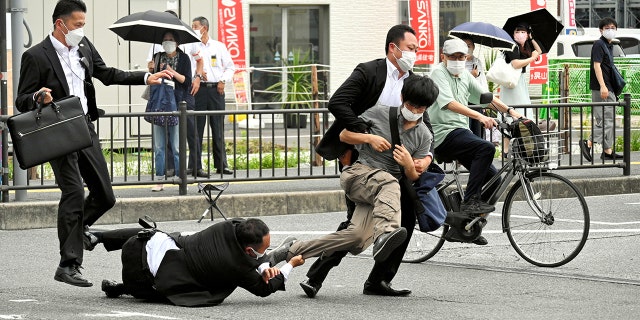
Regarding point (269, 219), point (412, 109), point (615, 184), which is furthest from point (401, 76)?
point (615, 184)

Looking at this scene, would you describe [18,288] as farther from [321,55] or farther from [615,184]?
[321,55]

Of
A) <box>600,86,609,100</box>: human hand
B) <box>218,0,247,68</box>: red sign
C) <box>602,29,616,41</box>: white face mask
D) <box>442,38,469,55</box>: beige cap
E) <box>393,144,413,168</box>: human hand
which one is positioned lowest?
<box>393,144,413,168</box>: human hand

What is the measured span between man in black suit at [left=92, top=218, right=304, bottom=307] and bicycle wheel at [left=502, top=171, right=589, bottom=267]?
243cm

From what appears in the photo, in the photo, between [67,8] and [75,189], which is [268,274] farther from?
[67,8]

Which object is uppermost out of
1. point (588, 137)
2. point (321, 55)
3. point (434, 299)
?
point (321, 55)

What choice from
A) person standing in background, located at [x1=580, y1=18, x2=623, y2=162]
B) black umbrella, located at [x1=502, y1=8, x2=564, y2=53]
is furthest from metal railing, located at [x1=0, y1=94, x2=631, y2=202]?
black umbrella, located at [x1=502, y1=8, x2=564, y2=53]

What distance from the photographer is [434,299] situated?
29.1 ft

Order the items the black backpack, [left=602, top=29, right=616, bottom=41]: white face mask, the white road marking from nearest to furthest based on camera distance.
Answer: the white road marking → the black backpack → [left=602, top=29, right=616, bottom=41]: white face mask

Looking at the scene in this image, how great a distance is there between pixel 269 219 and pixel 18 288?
472 cm

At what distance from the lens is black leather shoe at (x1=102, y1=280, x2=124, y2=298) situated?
8.66 metres

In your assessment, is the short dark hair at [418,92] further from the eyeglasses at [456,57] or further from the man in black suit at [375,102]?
the eyeglasses at [456,57]

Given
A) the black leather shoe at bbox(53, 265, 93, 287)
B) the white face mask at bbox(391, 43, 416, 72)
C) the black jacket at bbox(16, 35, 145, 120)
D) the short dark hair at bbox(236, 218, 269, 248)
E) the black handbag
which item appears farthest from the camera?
the black jacket at bbox(16, 35, 145, 120)

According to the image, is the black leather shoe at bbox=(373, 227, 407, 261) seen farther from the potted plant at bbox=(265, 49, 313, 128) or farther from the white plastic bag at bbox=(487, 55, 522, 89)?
the potted plant at bbox=(265, 49, 313, 128)

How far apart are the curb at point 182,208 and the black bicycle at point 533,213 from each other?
148 inches
